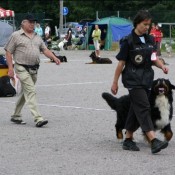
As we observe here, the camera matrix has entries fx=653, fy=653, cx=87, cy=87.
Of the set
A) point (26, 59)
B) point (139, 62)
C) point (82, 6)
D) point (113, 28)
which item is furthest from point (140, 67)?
point (82, 6)

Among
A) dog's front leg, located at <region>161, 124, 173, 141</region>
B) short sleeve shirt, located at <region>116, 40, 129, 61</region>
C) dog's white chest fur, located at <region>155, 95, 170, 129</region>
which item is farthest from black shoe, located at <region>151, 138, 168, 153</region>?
short sleeve shirt, located at <region>116, 40, 129, 61</region>

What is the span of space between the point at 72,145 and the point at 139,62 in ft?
5.30

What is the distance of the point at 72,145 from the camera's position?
8883 millimetres

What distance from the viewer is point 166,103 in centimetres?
830

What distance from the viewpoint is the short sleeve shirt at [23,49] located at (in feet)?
34.6

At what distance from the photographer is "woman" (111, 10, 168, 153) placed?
8.04 metres

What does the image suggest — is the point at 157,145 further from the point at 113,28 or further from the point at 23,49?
the point at 113,28

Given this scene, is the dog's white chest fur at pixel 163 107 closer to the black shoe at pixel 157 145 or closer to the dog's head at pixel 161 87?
the dog's head at pixel 161 87

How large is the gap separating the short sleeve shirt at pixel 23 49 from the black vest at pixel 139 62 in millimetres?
2810

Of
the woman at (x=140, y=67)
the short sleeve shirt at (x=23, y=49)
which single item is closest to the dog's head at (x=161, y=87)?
the woman at (x=140, y=67)

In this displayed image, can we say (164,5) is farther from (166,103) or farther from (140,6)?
(166,103)

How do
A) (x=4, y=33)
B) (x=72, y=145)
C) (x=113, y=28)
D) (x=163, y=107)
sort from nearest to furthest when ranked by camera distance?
(x=163, y=107) < (x=72, y=145) < (x=4, y=33) < (x=113, y=28)

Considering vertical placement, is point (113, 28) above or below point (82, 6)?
above

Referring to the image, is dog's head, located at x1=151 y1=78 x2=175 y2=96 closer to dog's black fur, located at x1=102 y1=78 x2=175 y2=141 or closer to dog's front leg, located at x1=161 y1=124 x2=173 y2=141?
dog's black fur, located at x1=102 y1=78 x2=175 y2=141
